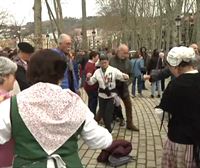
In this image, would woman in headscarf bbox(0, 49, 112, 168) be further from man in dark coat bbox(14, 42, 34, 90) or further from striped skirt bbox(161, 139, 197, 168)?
man in dark coat bbox(14, 42, 34, 90)

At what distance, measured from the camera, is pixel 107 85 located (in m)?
8.00

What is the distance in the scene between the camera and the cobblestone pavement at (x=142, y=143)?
6402mm

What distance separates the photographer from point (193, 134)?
3.76 meters

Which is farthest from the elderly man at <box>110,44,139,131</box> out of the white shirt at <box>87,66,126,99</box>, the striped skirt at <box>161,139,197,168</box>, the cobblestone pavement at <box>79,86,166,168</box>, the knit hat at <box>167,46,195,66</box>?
the knit hat at <box>167,46,195,66</box>

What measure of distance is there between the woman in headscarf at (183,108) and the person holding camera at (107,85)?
406 centimetres

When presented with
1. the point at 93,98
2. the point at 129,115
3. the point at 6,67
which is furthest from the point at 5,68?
the point at 93,98

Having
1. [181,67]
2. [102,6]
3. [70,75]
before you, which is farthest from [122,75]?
[102,6]

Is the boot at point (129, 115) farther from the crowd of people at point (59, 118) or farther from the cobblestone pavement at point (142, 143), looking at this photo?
the crowd of people at point (59, 118)

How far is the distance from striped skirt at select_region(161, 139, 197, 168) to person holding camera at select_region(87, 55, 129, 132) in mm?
→ 3944

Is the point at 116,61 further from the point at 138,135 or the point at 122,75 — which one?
the point at 138,135

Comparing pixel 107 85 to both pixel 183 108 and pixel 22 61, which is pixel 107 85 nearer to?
pixel 22 61

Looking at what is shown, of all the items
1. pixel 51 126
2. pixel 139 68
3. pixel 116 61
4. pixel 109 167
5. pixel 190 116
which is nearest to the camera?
pixel 51 126

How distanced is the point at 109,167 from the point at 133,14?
139 ft

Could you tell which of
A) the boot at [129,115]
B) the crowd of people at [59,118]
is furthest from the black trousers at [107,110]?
the crowd of people at [59,118]
